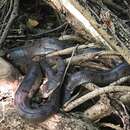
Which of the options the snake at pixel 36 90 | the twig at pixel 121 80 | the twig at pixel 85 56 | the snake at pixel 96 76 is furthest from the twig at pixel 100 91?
the twig at pixel 85 56

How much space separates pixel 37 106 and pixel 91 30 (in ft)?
3.77

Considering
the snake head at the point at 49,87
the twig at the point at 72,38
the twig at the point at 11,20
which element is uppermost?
the twig at the point at 11,20

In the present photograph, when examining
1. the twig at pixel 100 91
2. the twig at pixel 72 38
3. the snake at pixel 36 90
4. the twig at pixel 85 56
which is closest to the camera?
the twig at pixel 100 91

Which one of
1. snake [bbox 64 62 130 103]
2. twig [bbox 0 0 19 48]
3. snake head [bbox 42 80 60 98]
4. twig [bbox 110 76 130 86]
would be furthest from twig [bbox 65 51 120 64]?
twig [bbox 0 0 19 48]

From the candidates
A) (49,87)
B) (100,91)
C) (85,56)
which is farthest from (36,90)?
(100,91)

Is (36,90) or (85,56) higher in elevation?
(36,90)

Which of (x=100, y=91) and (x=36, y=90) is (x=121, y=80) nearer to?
(x=100, y=91)

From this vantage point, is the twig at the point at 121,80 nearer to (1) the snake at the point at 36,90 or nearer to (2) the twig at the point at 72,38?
(1) the snake at the point at 36,90

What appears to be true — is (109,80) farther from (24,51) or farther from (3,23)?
(3,23)

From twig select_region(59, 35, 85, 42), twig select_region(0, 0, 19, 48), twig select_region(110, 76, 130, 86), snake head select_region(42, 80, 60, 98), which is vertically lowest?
twig select_region(110, 76, 130, 86)

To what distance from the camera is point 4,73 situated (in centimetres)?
559

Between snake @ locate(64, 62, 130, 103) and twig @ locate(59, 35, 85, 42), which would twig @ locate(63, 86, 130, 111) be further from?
twig @ locate(59, 35, 85, 42)

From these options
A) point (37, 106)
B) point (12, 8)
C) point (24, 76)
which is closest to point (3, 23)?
point (12, 8)

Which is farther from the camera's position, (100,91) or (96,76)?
(96,76)
